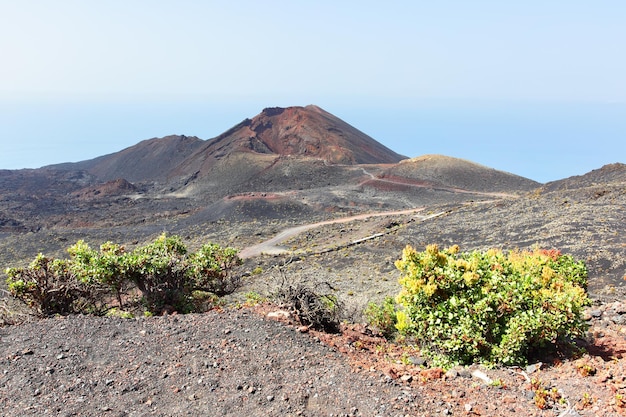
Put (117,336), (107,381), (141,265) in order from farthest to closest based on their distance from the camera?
1. (141,265)
2. (117,336)
3. (107,381)

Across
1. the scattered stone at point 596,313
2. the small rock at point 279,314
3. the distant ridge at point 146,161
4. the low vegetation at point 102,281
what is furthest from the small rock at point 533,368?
the distant ridge at point 146,161

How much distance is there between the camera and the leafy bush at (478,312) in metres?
6.36

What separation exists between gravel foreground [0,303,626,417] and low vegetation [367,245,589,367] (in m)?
0.35

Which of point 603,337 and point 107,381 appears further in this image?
point 603,337

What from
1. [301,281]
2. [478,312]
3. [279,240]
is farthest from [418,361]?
[279,240]

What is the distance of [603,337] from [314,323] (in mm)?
5011

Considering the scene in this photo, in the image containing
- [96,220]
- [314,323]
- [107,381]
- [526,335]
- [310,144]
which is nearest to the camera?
[107,381]

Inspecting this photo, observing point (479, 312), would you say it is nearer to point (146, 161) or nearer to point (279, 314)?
point (279, 314)

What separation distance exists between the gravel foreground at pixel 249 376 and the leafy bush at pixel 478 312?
13.5 inches

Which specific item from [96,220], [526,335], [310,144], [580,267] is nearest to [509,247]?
[580,267]

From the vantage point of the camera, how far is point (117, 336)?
7051 millimetres

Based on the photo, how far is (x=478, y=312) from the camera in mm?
6496

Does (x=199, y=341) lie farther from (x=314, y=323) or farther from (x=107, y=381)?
(x=314, y=323)

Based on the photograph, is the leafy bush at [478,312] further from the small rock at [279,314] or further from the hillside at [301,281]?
the small rock at [279,314]
